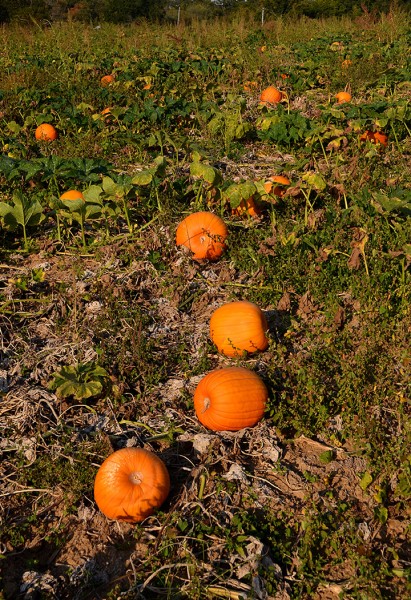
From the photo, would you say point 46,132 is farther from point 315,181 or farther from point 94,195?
point 315,181

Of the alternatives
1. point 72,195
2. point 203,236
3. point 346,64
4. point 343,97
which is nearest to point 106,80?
point 343,97

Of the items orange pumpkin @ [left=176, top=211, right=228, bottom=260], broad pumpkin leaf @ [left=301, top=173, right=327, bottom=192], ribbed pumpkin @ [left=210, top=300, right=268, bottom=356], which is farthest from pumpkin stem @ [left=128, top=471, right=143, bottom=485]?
broad pumpkin leaf @ [left=301, top=173, right=327, bottom=192]

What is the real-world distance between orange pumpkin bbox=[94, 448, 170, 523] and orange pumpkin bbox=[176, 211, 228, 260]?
213 cm

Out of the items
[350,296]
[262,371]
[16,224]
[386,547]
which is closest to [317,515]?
[386,547]

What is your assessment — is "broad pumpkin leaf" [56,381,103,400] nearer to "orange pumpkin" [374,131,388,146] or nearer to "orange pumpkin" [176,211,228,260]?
"orange pumpkin" [176,211,228,260]

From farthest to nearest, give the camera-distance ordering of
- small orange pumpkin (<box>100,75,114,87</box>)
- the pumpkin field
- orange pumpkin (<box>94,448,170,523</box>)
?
small orange pumpkin (<box>100,75,114,87</box>) → orange pumpkin (<box>94,448,170,523</box>) → the pumpkin field

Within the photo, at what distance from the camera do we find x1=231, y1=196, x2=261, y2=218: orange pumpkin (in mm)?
5102

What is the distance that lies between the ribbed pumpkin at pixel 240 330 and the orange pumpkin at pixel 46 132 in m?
4.22

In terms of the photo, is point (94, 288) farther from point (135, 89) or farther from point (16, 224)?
point (135, 89)

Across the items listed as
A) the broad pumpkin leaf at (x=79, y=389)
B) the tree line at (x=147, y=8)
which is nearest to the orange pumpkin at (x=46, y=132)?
the broad pumpkin leaf at (x=79, y=389)

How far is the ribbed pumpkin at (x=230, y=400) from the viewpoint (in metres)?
3.15

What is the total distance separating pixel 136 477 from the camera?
2.77 m

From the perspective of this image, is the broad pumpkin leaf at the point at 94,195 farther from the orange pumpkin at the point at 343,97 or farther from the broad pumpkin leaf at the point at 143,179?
the orange pumpkin at the point at 343,97

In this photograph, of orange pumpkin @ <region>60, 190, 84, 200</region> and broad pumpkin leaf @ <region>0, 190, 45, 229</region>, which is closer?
broad pumpkin leaf @ <region>0, 190, 45, 229</region>
